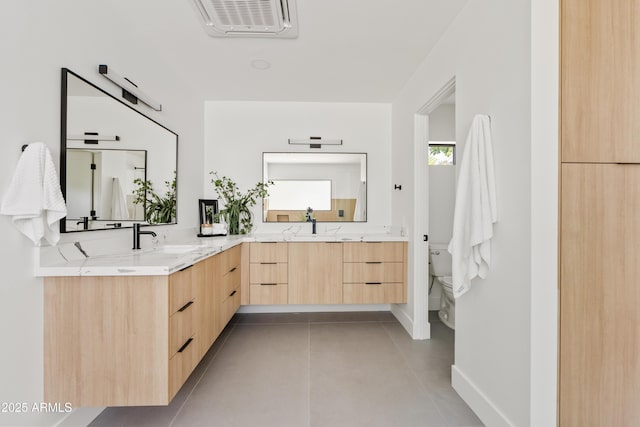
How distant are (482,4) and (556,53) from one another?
2.09 feet

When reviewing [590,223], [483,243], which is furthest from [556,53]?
[483,243]

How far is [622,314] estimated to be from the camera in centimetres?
130

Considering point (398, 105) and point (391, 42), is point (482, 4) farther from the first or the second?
point (398, 105)

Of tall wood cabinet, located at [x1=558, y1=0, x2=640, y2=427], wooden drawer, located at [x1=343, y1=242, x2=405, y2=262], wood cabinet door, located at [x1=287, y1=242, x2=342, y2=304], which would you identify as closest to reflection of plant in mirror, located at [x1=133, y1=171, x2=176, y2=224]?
wood cabinet door, located at [x1=287, y1=242, x2=342, y2=304]

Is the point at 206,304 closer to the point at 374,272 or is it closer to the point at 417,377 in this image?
the point at 417,377

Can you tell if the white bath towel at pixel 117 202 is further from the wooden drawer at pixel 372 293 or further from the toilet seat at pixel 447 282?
the toilet seat at pixel 447 282

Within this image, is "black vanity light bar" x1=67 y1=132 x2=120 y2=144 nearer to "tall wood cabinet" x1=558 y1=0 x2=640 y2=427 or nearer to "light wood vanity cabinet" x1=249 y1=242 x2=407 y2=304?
"light wood vanity cabinet" x1=249 y1=242 x2=407 y2=304

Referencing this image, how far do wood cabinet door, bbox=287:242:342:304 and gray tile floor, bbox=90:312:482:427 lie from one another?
32 cm

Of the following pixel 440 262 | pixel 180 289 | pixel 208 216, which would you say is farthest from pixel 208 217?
pixel 440 262

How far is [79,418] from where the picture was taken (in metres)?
1.55

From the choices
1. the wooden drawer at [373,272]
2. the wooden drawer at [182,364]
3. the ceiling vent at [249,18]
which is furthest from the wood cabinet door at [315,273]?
the ceiling vent at [249,18]

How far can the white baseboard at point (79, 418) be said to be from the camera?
148 centimetres

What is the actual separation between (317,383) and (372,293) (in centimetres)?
124

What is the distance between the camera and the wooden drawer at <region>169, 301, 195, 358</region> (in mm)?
1455
